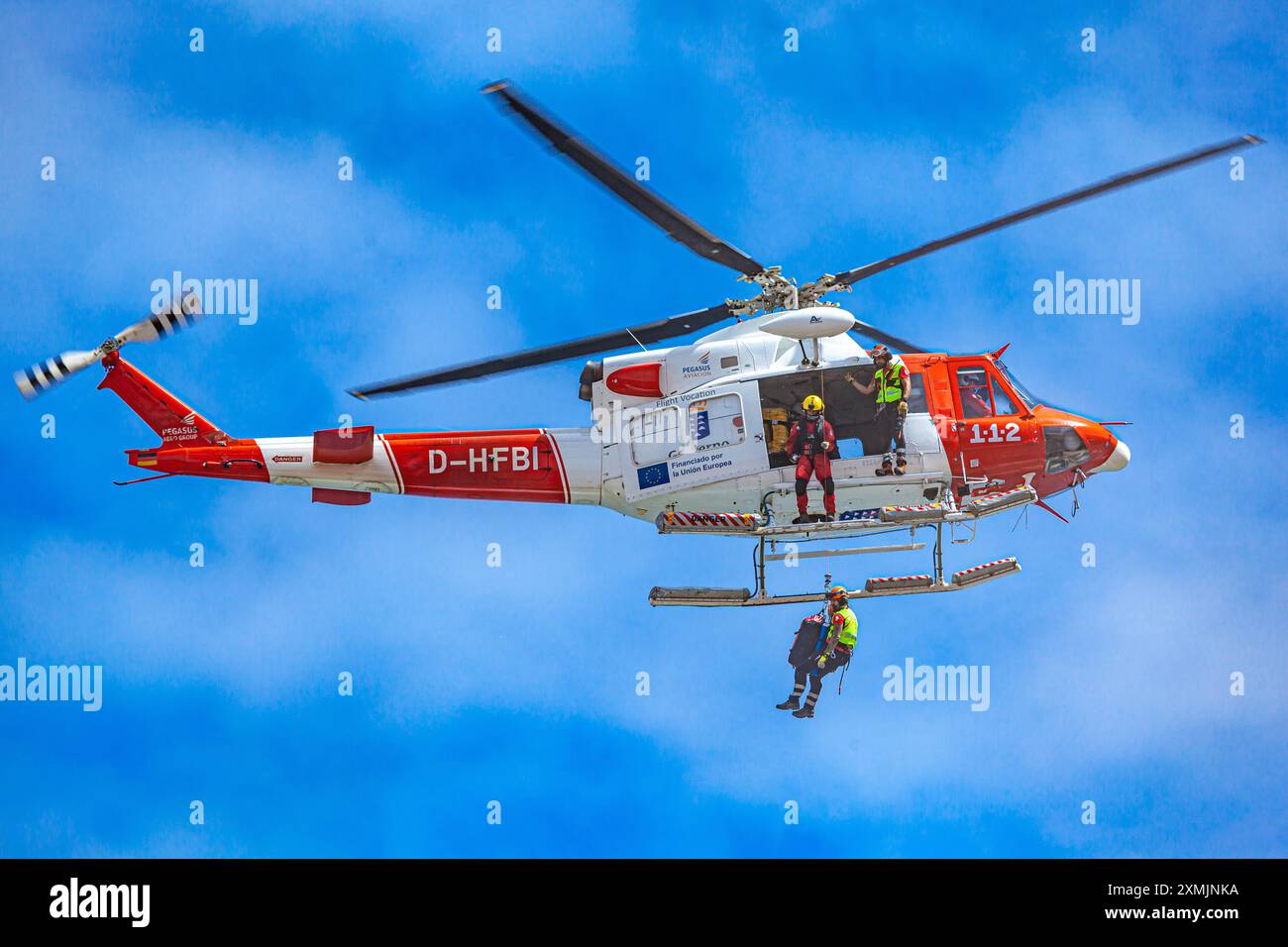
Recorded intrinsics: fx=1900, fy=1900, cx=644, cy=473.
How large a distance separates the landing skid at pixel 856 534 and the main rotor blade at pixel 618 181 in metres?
3.62

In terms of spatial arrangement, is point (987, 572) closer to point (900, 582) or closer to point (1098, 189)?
point (900, 582)

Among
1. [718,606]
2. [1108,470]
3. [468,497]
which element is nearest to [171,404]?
[468,497]

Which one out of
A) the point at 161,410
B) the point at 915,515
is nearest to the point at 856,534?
the point at 915,515

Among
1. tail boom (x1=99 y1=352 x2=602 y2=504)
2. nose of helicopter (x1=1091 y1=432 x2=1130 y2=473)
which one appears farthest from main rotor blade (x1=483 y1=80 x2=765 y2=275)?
nose of helicopter (x1=1091 y1=432 x2=1130 y2=473)

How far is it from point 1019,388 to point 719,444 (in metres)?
4.42

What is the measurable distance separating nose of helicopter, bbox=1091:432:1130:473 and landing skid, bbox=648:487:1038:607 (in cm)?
162

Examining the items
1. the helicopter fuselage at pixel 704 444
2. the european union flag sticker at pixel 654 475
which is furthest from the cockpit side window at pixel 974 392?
the european union flag sticker at pixel 654 475

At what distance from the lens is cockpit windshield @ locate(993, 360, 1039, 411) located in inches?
1056

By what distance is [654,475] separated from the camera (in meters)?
26.3

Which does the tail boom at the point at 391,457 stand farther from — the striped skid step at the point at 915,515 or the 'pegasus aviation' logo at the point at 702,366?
the striped skid step at the point at 915,515

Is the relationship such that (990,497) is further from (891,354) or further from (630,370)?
(630,370)
